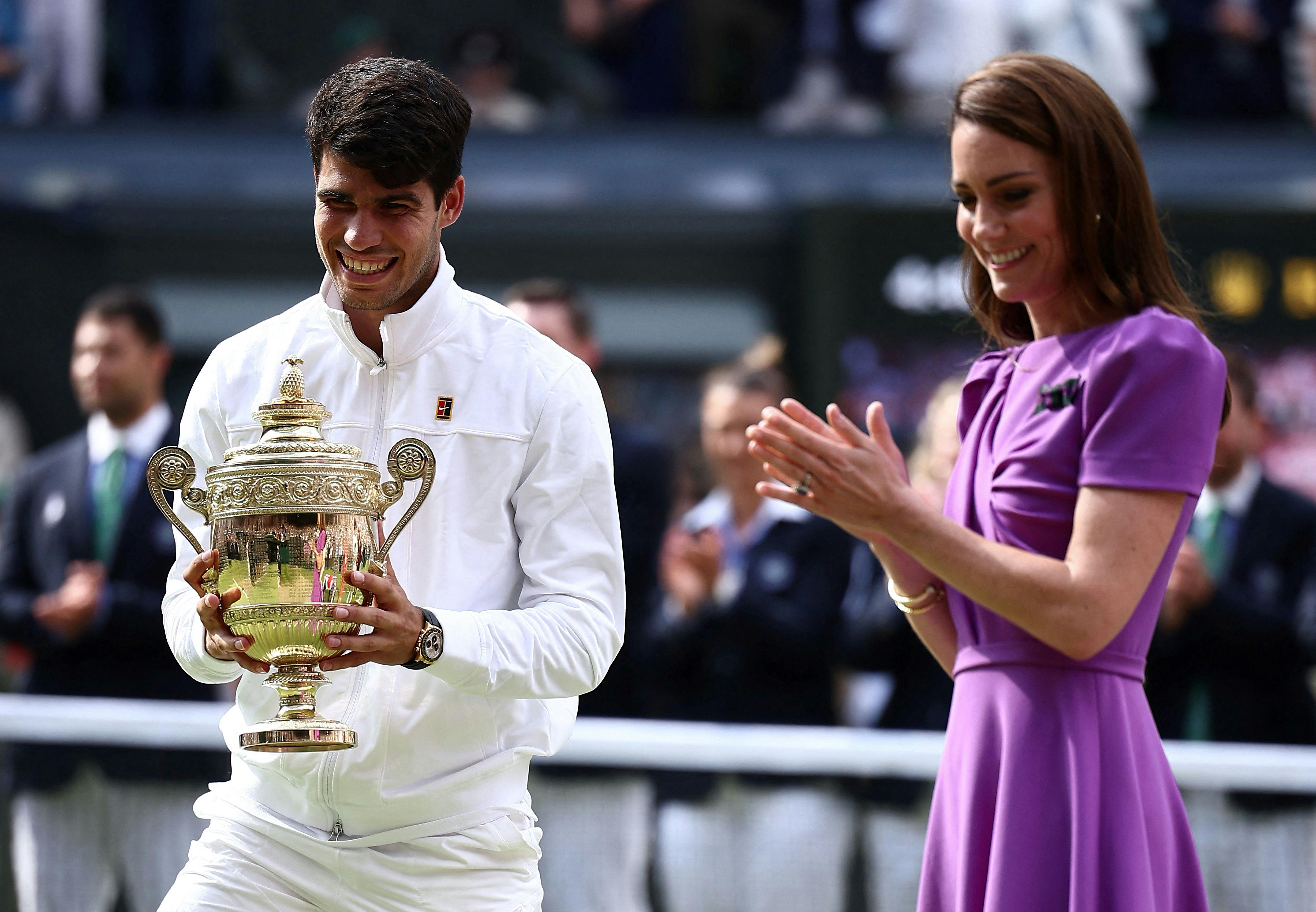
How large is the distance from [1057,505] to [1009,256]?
41 centimetres

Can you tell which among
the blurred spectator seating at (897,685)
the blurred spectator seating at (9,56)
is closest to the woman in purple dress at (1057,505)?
the blurred spectator seating at (897,685)

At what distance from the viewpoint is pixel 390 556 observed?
9.37 ft

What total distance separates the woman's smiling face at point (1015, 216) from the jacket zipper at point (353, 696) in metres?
0.97

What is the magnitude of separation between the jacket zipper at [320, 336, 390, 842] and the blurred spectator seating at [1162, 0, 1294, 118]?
27.2 ft

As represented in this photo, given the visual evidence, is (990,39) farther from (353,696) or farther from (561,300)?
(353,696)

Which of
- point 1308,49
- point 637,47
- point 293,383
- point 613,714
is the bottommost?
point 613,714

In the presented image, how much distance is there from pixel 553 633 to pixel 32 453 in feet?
25.9

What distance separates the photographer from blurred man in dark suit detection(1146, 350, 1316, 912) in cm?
525

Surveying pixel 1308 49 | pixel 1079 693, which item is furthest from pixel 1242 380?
pixel 1308 49

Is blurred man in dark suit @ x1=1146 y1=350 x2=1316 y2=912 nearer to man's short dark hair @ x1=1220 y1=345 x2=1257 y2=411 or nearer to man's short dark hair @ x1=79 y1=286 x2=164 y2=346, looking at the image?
man's short dark hair @ x1=1220 y1=345 x2=1257 y2=411

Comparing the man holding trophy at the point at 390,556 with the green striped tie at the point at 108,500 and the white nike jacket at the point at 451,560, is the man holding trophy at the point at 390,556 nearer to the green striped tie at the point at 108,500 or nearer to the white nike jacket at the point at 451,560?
the white nike jacket at the point at 451,560

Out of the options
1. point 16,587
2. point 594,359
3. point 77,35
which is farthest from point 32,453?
point 594,359

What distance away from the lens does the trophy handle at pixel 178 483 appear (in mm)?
2736

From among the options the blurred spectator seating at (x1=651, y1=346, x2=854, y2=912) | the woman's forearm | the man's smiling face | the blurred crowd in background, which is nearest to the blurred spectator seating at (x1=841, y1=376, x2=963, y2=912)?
the blurred spectator seating at (x1=651, y1=346, x2=854, y2=912)
